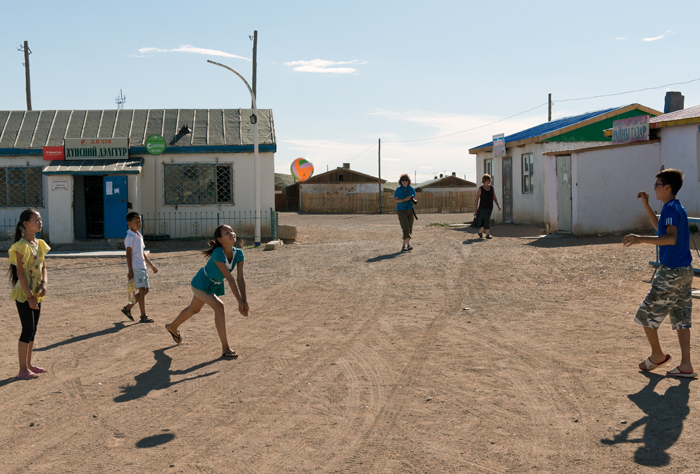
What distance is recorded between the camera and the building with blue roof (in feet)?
58.5

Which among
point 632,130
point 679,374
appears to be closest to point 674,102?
point 632,130

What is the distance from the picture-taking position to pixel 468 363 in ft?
20.8

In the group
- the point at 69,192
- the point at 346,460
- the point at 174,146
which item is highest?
the point at 174,146

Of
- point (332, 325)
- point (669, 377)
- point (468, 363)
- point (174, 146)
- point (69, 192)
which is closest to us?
point (669, 377)

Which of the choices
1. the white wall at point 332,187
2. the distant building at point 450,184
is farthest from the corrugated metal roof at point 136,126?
the distant building at point 450,184

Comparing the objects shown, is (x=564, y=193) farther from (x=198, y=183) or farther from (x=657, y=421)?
(x=657, y=421)

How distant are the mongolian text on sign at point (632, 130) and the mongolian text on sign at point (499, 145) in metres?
6.76

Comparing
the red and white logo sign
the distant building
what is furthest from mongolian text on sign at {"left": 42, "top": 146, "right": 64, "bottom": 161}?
the distant building

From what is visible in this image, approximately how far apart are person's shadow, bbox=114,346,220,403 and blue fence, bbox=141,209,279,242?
14614mm

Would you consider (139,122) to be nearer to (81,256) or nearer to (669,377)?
(81,256)

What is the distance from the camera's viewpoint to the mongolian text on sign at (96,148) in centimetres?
2080

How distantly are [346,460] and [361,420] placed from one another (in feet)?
2.34

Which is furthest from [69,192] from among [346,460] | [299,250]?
[346,460]

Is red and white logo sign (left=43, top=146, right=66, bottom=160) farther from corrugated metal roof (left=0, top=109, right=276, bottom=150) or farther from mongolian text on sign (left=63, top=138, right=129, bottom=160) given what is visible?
corrugated metal roof (left=0, top=109, right=276, bottom=150)
